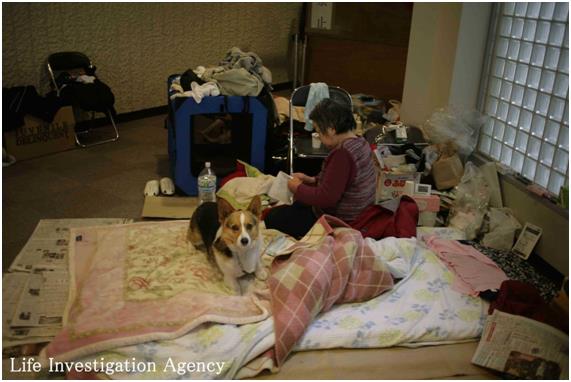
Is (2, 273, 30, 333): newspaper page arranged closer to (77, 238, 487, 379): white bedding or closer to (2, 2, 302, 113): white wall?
(77, 238, 487, 379): white bedding

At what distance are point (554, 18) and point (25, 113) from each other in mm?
3407

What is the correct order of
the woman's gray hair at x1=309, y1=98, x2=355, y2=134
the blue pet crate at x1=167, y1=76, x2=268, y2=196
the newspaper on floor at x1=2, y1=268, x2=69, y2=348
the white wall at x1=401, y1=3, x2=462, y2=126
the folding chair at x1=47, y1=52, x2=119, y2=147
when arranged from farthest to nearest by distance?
the folding chair at x1=47, y1=52, x2=119, y2=147 → the white wall at x1=401, y1=3, x2=462, y2=126 → the blue pet crate at x1=167, y1=76, x2=268, y2=196 → the woman's gray hair at x1=309, y1=98, x2=355, y2=134 → the newspaper on floor at x1=2, y1=268, x2=69, y2=348

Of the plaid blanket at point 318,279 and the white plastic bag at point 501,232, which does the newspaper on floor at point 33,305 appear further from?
the white plastic bag at point 501,232

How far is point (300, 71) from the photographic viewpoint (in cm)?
604

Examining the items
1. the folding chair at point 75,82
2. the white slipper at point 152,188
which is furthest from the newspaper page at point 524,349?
the folding chair at point 75,82

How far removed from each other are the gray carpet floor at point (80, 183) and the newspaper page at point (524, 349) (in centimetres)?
197

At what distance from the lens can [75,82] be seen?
158 inches

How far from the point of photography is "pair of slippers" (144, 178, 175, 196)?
3.22 meters

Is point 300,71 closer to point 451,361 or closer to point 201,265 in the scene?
point 201,265

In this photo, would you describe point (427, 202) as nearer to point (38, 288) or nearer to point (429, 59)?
point (429, 59)

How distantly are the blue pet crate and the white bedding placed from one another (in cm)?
117

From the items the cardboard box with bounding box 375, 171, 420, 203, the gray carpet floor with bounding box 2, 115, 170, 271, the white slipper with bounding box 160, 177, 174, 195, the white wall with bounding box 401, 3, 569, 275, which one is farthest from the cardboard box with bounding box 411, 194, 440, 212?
the gray carpet floor with bounding box 2, 115, 170, 271

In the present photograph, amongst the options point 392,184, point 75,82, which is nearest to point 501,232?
point 392,184

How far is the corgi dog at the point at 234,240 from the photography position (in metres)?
2.02
